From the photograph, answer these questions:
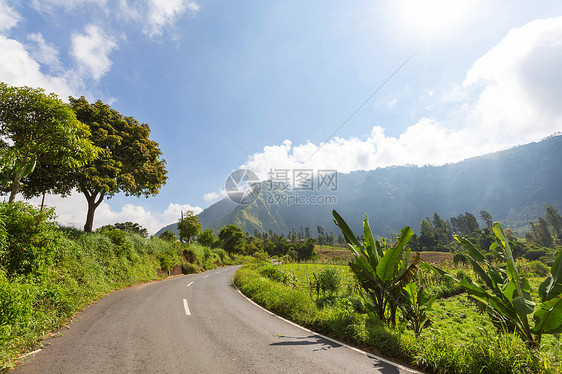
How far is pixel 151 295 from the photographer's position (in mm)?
12086

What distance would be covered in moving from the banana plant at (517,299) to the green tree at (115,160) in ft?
61.1

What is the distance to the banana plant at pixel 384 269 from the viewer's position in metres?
6.66

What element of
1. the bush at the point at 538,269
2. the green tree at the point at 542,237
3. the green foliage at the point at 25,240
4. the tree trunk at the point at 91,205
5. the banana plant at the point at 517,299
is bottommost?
the bush at the point at 538,269

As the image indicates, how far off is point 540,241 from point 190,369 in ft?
522

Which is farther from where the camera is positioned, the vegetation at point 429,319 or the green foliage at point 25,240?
the green foliage at point 25,240

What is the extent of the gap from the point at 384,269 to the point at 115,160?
19016 millimetres

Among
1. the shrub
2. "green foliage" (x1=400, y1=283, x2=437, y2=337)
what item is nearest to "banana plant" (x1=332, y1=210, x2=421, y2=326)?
"green foliage" (x1=400, y1=283, x2=437, y2=337)

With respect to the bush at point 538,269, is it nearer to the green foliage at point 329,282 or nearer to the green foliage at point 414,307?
the green foliage at point 329,282

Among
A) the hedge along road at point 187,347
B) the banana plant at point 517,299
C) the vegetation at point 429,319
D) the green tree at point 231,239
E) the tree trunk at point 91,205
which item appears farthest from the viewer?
the green tree at point 231,239

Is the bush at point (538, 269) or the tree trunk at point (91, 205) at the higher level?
the tree trunk at point (91, 205)

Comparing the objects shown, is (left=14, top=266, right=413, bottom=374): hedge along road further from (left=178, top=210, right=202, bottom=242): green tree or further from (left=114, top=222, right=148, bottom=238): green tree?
(left=178, top=210, right=202, bottom=242): green tree

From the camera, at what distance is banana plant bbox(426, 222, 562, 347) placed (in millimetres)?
4453

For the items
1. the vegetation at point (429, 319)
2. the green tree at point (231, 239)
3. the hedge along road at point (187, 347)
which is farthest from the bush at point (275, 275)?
the green tree at point (231, 239)

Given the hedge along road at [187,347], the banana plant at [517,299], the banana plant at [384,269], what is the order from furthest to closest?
1. the banana plant at [384,269]
2. the hedge along road at [187,347]
3. the banana plant at [517,299]
